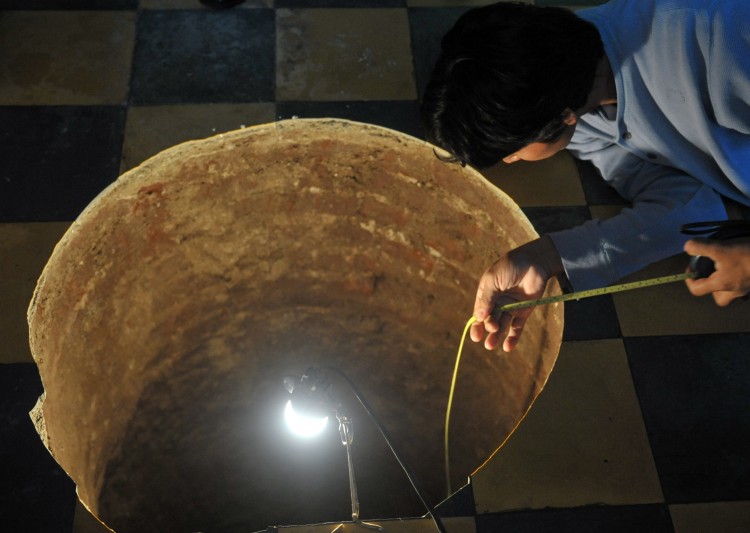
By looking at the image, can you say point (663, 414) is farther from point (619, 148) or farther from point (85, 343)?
point (85, 343)

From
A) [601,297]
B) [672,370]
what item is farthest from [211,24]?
[672,370]

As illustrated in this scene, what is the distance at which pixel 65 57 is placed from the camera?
1736 millimetres

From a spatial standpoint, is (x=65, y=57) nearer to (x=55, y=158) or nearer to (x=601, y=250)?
(x=55, y=158)

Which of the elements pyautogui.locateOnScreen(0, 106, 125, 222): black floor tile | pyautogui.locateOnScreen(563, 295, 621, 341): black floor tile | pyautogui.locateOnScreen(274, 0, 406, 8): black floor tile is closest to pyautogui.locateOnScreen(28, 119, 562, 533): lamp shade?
pyautogui.locateOnScreen(563, 295, 621, 341): black floor tile

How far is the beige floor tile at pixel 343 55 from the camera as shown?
175 cm

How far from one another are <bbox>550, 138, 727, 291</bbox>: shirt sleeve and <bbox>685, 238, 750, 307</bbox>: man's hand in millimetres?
198

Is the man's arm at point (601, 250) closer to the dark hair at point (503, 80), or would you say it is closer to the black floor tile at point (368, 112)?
the dark hair at point (503, 80)

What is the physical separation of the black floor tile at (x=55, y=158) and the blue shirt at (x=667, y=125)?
1005mm

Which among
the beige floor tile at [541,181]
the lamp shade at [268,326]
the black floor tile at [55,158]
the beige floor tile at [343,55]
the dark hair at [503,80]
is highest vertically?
the dark hair at [503,80]

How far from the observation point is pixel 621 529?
113 cm

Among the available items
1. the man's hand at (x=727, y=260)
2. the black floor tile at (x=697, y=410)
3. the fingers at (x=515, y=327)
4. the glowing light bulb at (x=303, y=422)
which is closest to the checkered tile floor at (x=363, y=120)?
the black floor tile at (x=697, y=410)

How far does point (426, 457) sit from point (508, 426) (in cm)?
32

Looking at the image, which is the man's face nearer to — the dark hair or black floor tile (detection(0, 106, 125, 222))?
the dark hair

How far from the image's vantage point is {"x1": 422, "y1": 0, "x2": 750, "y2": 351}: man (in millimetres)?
1250
